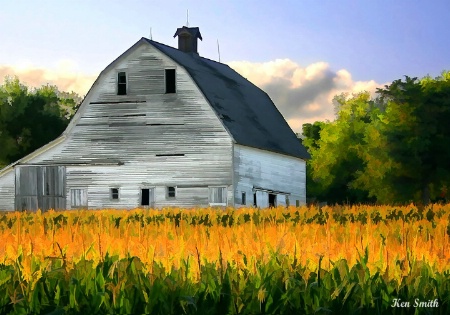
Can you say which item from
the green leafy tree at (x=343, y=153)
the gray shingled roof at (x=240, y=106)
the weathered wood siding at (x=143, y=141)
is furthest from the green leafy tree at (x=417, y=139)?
the weathered wood siding at (x=143, y=141)

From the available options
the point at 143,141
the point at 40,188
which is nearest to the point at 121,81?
the point at 143,141

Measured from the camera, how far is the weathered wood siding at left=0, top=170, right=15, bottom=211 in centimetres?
4278

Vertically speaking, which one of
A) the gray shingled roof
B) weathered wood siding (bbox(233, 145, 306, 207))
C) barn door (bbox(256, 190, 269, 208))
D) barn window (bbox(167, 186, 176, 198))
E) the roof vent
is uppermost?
the roof vent

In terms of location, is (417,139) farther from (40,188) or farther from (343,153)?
(40,188)

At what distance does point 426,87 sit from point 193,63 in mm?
17648

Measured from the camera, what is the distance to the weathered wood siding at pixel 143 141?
40.2 metres

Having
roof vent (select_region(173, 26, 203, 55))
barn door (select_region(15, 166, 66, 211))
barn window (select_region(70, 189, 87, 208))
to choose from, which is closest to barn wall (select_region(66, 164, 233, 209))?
barn window (select_region(70, 189, 87, 208))

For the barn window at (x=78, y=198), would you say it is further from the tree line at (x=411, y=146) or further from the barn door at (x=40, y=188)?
the tree line at (x=411, y=146)

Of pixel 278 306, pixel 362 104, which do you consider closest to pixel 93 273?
pixel 278 306


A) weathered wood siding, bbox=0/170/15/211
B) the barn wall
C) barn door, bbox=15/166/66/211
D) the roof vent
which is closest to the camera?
the barn wall

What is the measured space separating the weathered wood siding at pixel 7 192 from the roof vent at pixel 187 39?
13.6 metres

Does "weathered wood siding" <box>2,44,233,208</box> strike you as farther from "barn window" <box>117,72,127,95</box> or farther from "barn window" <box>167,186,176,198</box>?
"barn window" <box>167,186,176,198</box>

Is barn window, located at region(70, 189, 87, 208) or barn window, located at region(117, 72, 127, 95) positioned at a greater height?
barn window, located at region(117, 72, 127, 95)

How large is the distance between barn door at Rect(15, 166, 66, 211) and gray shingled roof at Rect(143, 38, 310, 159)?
7921 mm
